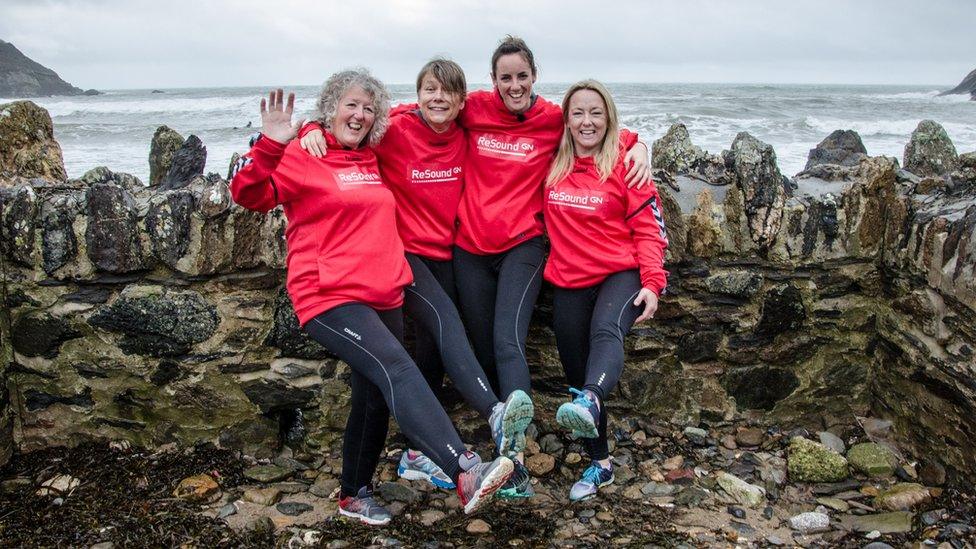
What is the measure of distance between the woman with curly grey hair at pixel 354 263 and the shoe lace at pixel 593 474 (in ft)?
2.96

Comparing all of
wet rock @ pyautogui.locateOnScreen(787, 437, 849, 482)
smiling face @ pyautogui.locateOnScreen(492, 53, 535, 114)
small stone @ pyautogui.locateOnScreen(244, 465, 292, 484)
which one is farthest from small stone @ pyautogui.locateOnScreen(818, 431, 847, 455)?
small stone @ pyautogui.locateOnScreen(244, 465, 292, 484)

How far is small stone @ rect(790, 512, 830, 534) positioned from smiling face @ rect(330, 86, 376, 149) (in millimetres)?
2731

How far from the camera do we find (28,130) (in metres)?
4.49

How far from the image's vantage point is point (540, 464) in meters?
3.98

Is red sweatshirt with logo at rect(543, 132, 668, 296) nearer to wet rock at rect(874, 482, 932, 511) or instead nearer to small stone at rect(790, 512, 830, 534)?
small stone at rect(790, 512, 830, 534)

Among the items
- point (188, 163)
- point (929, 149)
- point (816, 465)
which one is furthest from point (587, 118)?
point (929, 149)

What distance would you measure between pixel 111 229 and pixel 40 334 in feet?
2.26

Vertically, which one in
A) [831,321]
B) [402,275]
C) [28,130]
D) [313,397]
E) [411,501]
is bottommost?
[411,501]

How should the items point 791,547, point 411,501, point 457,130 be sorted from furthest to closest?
1. point 457,130
2. point 411,501
3. point 791,547

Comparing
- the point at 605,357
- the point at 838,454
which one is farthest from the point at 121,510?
the point at 838,454

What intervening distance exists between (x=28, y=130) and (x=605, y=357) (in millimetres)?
3720

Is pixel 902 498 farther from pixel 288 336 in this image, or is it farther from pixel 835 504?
pixel 288 336

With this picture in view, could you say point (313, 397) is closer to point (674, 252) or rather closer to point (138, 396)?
point (138, 396)

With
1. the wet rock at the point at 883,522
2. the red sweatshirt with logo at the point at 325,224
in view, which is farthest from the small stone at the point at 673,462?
the red sweatshirt with logo at the point at 325,224
